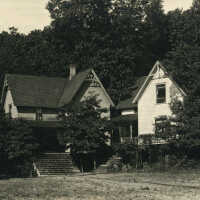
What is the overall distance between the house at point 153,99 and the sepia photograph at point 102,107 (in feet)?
0.32

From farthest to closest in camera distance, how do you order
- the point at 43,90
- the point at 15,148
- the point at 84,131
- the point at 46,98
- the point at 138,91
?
the point at 43,90 → the point at 46,98 → the point at 138,91 → the point at 84,131 → the point at 15,148

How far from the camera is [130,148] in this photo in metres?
47.2

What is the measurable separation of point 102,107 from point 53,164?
11297 millimetres

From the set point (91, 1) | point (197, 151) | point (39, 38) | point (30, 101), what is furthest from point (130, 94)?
point (39, 38)

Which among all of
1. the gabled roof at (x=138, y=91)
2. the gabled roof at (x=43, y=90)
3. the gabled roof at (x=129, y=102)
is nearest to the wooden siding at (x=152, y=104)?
the gabled roof at (x=138, y=91)

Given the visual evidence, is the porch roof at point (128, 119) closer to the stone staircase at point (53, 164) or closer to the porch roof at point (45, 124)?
the porch roof at point (45, 124)

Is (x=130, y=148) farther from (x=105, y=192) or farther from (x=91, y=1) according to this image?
(x=91, y=1)

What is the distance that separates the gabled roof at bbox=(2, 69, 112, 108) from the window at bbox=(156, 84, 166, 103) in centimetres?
953

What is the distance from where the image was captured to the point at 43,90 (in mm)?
58875

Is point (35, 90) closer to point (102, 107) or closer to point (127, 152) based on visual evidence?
point (102, 107)

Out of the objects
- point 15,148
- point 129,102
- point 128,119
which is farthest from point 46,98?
point 15,148

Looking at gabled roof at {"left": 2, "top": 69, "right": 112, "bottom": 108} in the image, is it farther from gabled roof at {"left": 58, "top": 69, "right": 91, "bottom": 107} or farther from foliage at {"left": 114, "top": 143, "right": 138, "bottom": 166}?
foliage at {"left": 114, "top": 143, "right": 138, "bottom": 166}

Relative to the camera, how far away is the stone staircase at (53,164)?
45144mm

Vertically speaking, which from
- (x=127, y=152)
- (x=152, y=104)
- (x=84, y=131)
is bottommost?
(x=127, y=152)
